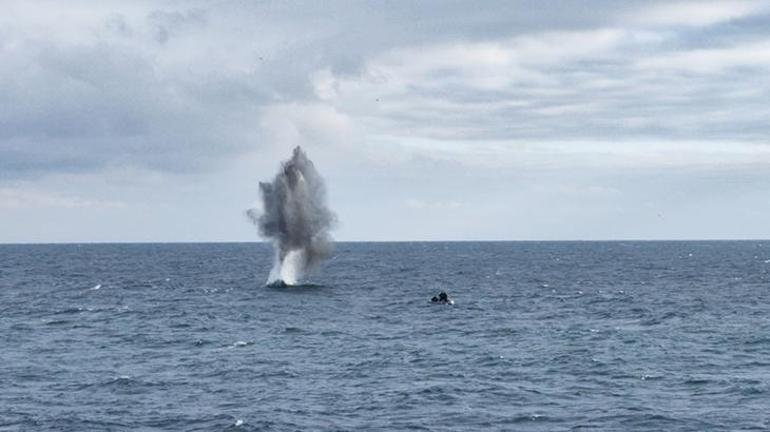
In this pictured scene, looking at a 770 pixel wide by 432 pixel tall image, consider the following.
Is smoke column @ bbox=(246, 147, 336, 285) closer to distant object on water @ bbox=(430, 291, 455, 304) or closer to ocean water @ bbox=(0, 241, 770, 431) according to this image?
ocean water @ bbox=(0, 241, 770, 431)

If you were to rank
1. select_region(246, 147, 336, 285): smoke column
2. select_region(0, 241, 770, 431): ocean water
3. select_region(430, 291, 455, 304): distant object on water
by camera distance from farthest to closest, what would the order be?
select_region(246, 147, 336, 285): smoke column
select_region(430, 291, 455, 304): distant object on water
select_region(0, 241, 770, 431): ocean water

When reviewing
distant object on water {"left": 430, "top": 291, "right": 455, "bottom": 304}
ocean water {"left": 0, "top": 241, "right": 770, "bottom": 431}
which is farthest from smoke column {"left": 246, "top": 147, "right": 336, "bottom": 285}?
distant object on water {"left": 430, "top": 291, "right": 455, "bottom": 304}

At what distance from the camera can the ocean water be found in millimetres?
51312

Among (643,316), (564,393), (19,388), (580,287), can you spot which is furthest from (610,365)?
(580,287)

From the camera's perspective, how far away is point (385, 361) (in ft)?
225

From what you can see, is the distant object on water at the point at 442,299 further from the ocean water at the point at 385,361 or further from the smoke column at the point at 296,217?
the smoke column at the point at 296,217

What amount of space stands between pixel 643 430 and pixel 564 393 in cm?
910

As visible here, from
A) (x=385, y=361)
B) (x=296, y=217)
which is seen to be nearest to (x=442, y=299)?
(x=296, y=217)

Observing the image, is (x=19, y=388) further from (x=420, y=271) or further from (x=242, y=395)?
(x=420, y=271)

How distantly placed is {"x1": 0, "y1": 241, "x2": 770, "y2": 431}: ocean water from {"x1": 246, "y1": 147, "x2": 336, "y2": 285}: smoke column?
23.0 ft

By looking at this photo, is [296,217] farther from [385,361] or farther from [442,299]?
[385,361]

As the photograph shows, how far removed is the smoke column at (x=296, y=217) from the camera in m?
128

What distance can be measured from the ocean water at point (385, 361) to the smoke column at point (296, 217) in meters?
7.02

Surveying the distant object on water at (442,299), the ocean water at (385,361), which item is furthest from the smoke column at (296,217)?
the distant object on water at (442,299)
